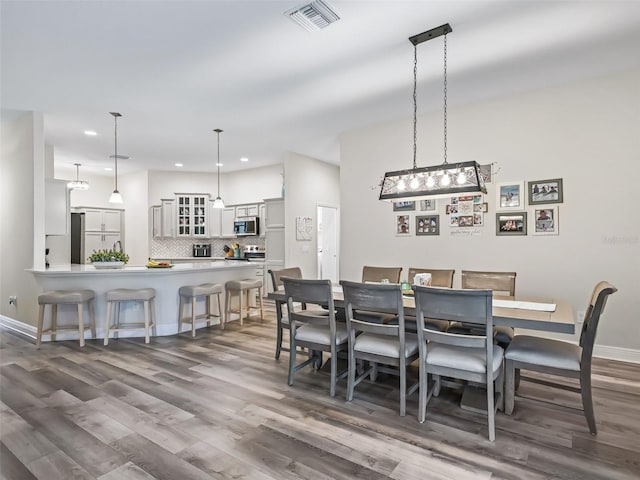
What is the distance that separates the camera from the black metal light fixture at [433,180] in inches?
115

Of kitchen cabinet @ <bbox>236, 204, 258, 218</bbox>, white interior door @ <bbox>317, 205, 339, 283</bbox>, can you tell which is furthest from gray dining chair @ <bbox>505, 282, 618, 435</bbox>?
kitchen cabinet @ <bbox>236, 204, 258, 218</bbox>

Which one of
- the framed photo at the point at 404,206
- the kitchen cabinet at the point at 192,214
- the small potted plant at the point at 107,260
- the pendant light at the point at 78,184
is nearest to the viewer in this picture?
the small potted plant at the point at 107,260

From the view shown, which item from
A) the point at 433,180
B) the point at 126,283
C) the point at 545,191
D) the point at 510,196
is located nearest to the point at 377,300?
the point at 433,180

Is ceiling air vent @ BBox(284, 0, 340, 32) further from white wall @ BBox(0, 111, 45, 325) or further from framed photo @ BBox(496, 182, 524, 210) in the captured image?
white wall @ BBox(0, 111, 45, 325)

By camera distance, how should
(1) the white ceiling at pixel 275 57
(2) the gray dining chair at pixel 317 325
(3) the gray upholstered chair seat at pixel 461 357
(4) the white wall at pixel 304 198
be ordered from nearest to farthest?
(3) the gray upholstered chair seat at pixel 461 357 < (1) the white ceiling at pixel 275 57 < (2) the gray dining chair at pixel 317 325 < (4) the white wall at pixel 304 198

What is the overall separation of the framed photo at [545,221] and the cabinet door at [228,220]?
635cm

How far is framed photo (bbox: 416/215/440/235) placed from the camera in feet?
15.7

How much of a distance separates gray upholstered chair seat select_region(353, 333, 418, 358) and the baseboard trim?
2.52 meters

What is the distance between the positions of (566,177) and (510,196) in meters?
0.58

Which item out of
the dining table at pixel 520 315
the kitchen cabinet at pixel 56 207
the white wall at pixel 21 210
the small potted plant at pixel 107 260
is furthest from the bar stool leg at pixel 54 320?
the dining table at pixel 520 315

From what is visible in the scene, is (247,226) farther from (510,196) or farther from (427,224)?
A: (510,196)

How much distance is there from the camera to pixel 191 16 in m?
2.73

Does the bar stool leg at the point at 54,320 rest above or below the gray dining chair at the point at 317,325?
below

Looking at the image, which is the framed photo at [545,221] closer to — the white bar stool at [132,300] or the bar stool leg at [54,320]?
the white bar stool at [132,300]
